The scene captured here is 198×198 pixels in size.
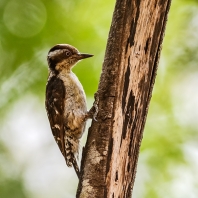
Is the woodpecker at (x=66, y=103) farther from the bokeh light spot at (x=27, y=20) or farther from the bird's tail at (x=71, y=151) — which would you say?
the bokeh light spot at (x=27, y=20)

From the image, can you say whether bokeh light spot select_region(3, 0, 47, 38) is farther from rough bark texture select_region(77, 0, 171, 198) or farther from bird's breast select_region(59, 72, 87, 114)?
rough bark texture select_region(77, 0, 171, 198)

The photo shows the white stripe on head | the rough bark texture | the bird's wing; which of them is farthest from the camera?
the white stripe on head

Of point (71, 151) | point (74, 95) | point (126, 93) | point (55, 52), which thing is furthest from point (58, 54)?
point (126, 93)

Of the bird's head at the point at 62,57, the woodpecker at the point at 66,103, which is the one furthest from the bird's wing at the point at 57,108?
the bird's head at the point at 62,57

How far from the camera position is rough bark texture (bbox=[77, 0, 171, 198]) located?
368 centimetres

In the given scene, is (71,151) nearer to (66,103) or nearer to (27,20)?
(66,103)

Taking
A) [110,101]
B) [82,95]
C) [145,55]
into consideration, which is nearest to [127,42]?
[145,55]

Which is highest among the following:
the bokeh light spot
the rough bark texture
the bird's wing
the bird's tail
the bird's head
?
the bokeh light spot

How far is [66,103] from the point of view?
5.59 meters

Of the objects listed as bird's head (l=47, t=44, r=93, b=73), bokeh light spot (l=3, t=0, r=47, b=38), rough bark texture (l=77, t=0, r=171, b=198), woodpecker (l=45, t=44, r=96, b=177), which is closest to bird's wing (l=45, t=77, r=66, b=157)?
woodpecker (l=45, t=44, r=96, b=177)

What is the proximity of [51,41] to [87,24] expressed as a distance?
0.46 metres

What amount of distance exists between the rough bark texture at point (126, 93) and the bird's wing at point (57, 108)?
175 cm

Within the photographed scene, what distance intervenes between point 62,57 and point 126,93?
6.92ft

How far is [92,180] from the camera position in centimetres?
380
